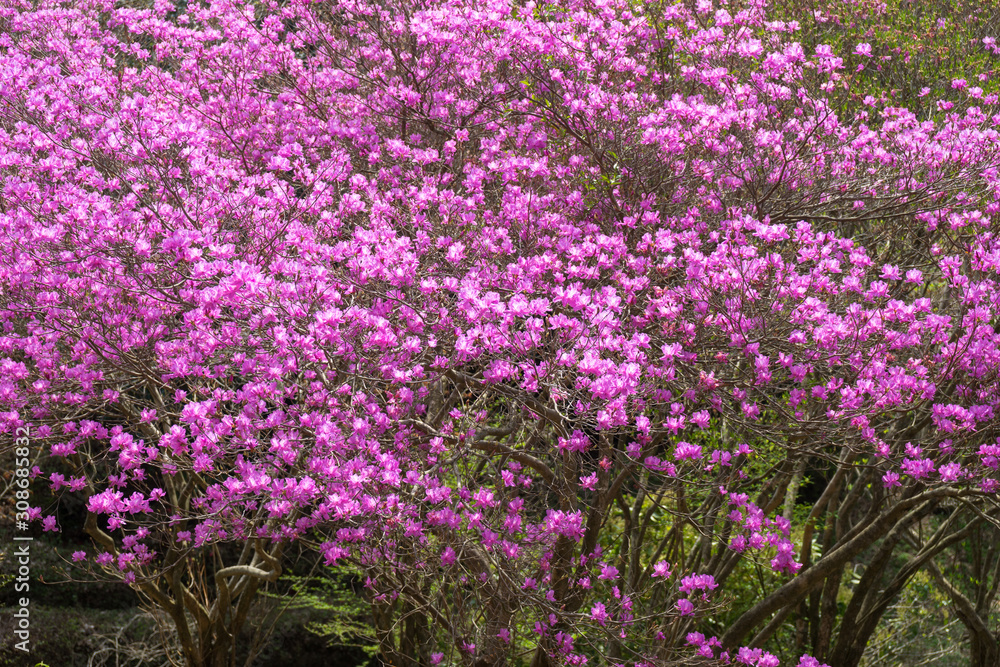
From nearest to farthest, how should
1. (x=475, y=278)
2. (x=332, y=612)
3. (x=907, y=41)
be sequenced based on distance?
(x=475, y=278)
(x=907, y=41)
(x=332, y=612)

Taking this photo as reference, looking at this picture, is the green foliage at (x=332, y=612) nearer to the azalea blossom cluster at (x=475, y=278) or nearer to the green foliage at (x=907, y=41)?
the azalea blossom cluster at (x=475, y=278)

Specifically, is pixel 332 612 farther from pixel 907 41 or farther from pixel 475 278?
pixel 907 41

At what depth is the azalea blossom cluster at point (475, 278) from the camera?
4645 mm

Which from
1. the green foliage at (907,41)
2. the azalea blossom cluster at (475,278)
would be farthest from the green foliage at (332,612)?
the green foliage at (907,41)

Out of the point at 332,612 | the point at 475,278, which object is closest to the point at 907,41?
the point at 475,278

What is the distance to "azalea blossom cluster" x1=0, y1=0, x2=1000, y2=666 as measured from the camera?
15.2 feet

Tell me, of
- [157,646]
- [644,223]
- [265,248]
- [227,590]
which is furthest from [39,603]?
[644,223]

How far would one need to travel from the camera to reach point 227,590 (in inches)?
283

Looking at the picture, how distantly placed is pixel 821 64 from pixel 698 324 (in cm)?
262

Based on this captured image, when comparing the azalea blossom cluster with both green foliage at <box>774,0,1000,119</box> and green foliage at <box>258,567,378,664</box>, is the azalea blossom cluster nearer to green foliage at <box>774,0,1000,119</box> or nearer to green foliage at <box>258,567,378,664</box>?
green foliage at <box>774,0,1000,119</box>

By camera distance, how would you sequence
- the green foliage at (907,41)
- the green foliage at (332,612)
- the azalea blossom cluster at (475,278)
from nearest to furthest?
the azalea blossom cluster at (475,278), the green foliage at (907,41), the green foliage at (332,612)

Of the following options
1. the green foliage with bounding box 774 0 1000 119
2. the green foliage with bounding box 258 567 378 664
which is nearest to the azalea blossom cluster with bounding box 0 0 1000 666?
the green foliage with bounding box 774 0 1000 119

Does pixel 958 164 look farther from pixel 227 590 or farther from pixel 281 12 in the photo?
pixel 227 590

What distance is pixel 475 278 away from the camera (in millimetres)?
5168
